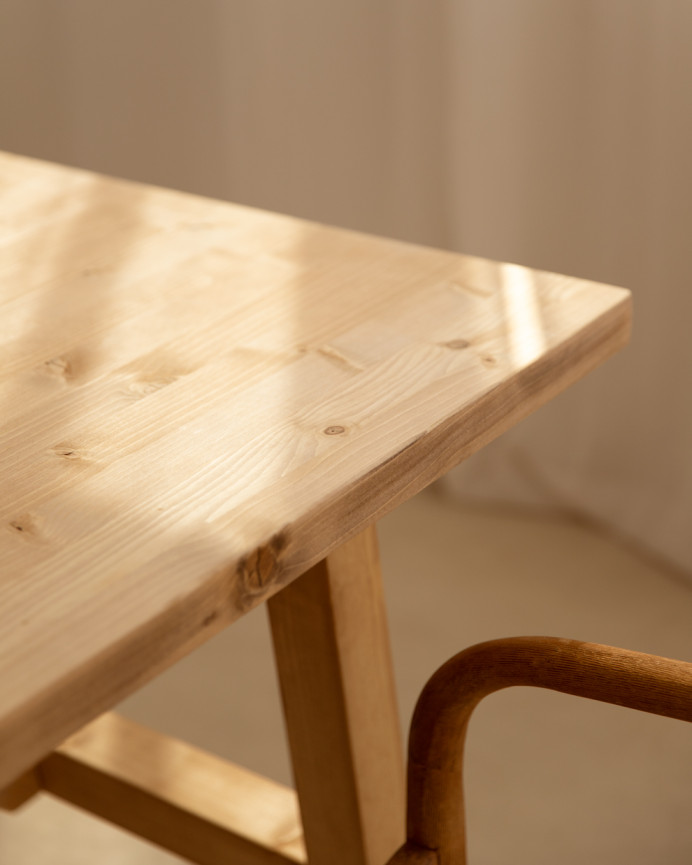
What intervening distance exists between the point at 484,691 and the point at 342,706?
25cm

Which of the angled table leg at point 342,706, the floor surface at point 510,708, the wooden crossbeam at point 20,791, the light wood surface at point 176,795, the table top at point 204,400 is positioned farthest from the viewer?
the floor surface at point 510,708

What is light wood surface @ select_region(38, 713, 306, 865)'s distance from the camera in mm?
1029

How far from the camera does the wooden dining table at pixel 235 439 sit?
446mm

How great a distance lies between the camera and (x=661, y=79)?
60.6 inches

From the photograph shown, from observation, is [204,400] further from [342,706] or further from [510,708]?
[510,708]

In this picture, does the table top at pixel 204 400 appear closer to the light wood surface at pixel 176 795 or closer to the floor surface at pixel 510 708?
the light wood surface at pixel 176 795

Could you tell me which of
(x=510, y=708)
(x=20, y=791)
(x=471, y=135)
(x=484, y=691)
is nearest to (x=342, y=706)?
(x=484, y=691)

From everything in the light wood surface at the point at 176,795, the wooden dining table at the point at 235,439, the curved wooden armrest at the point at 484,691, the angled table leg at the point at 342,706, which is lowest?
the light wood surface at the point at 176,795

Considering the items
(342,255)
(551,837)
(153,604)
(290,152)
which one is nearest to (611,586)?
(551,837)

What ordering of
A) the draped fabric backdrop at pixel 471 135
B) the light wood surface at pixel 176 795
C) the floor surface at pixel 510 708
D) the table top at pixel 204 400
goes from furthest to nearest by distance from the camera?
1. the draped fabric backdrop at pixel 471 135
2. the floor surface at pixel 510 708
3. the light wood surface at pixel 176 795
4. the table top at pixel 204 400

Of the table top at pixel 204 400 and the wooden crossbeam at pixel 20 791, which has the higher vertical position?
the table top at pixel 204 400

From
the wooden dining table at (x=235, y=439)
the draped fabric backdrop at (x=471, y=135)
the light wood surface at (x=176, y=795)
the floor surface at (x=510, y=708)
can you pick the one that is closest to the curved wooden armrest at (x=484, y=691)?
the wooden dining table at (x=235, y=439)

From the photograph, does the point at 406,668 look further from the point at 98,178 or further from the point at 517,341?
the point at 517,341

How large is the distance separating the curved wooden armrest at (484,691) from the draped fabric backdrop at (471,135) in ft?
3.81
